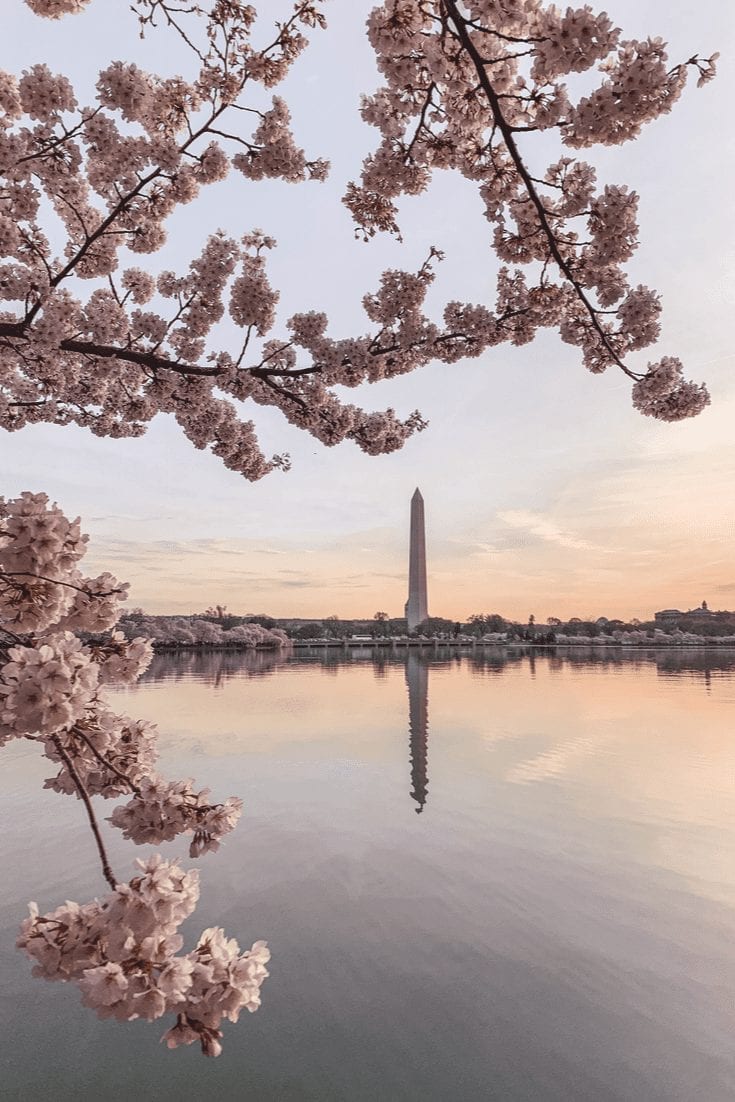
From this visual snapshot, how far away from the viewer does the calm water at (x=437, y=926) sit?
4352mm

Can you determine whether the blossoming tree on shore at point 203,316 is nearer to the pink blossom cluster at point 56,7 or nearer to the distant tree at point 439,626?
the pink blossom cluster at point 56,7

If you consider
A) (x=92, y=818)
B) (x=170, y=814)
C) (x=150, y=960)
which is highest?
(x=92, y=818)

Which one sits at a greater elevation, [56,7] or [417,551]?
[417,551]

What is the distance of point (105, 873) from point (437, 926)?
5.14m

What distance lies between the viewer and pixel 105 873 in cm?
226

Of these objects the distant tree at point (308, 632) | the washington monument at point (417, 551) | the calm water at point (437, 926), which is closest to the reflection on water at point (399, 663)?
the washington monument at point (417, 551)

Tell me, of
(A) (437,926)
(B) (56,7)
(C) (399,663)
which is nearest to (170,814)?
(A) (437,926)

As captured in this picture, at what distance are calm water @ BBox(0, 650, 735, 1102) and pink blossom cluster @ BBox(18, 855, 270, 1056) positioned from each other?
2.93m

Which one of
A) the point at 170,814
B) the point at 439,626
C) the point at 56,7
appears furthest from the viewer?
the point at 439,626

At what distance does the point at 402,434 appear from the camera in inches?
333

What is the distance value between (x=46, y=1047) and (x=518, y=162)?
6667 mm

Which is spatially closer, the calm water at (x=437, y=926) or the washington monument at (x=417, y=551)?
the calm water at (x=437, y=926)

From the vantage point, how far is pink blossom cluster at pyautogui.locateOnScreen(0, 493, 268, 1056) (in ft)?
6.52

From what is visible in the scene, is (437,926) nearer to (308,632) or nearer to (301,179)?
(301,179)
